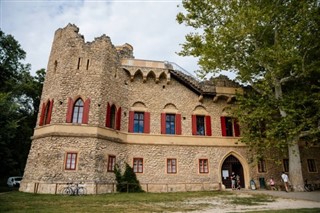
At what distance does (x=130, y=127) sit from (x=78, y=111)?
4462mm

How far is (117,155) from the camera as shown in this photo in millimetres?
17594

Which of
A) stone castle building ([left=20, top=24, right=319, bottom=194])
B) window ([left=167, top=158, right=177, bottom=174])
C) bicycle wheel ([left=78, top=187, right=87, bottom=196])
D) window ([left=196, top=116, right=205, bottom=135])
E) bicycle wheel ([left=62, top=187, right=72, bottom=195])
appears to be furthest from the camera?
window ([left=196, top=116, right=205, bottom=135])

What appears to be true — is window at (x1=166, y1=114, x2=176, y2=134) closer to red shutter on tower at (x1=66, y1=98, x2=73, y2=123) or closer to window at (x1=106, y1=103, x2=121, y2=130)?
window at (x1=106, y1=103, x2=121, y2=130)

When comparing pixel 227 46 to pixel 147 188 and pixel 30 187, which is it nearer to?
pixel 147 188

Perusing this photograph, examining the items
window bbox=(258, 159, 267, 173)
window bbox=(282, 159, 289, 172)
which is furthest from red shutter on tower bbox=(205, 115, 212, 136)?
window bbox=(282, 159, 289, 172)

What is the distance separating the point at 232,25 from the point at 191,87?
6832 mm

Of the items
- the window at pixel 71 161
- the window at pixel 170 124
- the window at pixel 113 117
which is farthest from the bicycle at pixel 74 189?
the window at pixel 170 124

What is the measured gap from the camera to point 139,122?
1958 cm

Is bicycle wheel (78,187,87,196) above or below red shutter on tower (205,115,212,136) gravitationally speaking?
below

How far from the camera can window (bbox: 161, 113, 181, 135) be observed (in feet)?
64.7

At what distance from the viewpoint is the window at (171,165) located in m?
18.6

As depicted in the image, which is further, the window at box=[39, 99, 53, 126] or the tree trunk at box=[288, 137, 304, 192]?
the window at box=[39, 99, 53, 126]

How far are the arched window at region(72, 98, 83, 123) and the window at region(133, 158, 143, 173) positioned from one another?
5.42m

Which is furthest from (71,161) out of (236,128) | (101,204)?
(236,128)
